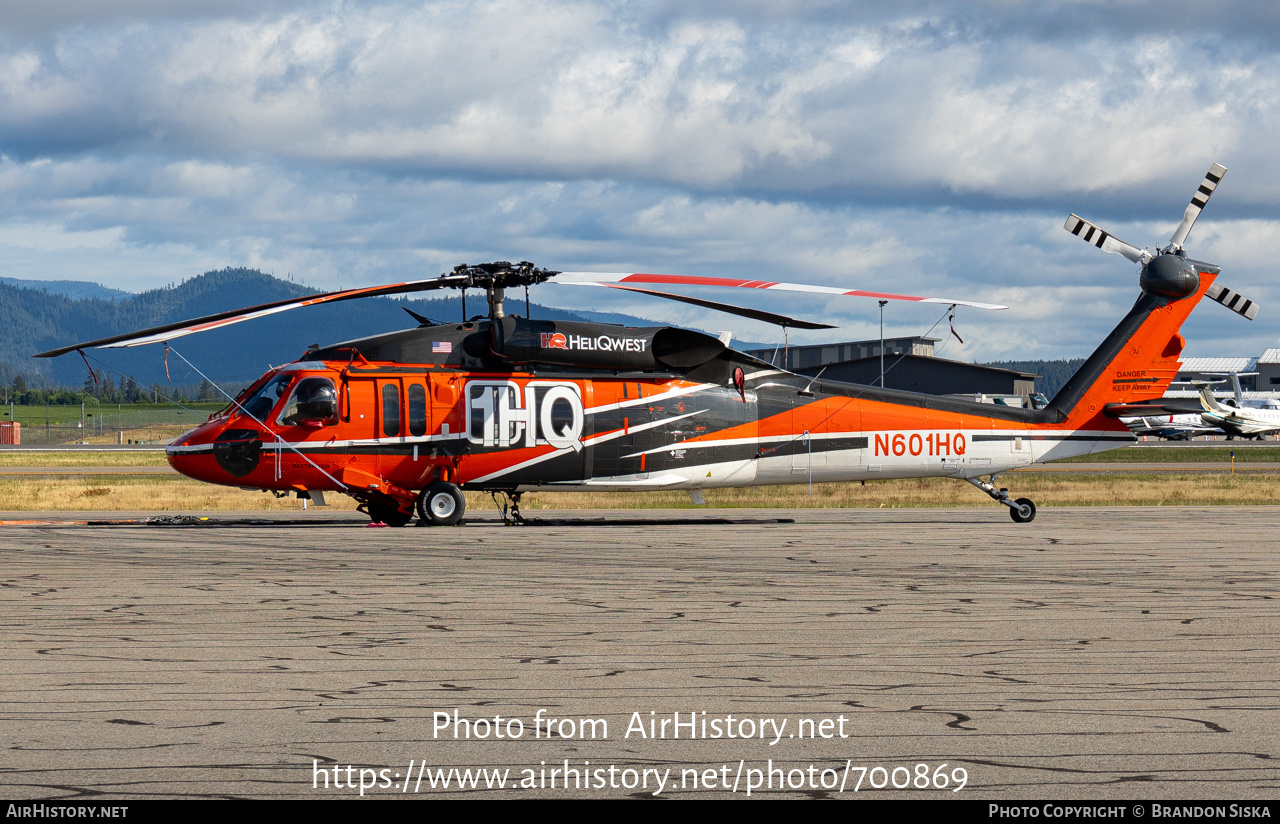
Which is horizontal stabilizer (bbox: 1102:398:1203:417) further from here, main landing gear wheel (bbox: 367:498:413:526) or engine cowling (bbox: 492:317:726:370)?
main landing gear wheel (bbox: 367:498:413:526)

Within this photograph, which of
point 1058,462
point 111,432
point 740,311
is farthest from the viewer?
point 111,432

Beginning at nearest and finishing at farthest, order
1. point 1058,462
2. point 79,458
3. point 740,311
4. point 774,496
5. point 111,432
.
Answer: point 740,311 → point 774,496 → point 1058,462 → point 79,458 → point 111,432

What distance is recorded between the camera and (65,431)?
114 m

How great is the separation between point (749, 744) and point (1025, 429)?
18115mm

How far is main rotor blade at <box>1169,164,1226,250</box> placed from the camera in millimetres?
22594

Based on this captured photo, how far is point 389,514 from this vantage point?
21.7m

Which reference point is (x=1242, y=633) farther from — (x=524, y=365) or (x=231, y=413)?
(x=231, y=413)

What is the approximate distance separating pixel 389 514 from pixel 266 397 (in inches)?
122

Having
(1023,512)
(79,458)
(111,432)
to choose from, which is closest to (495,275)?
(1023,512)

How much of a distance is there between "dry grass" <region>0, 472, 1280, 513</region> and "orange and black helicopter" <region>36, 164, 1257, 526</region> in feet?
21.7

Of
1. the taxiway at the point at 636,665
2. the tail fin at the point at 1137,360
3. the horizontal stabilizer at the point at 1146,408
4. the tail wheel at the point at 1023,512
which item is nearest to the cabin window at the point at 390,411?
the taxiway at the point at 636,665

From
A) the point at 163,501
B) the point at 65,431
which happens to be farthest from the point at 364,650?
the point at 65,431

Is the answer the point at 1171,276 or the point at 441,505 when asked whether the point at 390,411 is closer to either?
the point at 441,505

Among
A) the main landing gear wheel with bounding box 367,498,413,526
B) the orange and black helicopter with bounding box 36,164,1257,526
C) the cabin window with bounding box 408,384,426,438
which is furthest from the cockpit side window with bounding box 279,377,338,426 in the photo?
the main landing gear wheel with bounding box 367,498,413,526
